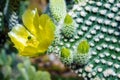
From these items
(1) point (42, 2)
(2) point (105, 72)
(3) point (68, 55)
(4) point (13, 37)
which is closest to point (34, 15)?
(4) point (13, 37)

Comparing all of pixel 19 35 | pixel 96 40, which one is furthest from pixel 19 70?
pixel 96 40

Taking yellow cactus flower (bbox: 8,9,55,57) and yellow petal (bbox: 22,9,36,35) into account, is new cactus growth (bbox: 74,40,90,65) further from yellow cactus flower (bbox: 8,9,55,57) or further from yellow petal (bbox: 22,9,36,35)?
yellow petal (bbox: 22,9,36,35)

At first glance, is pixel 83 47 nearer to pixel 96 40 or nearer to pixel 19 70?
pixel 96 40

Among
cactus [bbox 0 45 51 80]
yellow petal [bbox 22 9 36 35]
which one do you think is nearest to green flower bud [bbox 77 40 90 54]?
yellow petal [bbox 22 9 36 35]

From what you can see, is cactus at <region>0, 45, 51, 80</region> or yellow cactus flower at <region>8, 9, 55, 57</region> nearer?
yellow cactus flower at <region>8, 9, 55, 57</region>

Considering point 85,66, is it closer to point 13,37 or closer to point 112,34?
point 112,34

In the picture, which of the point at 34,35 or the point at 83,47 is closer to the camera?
the point at 83,47
